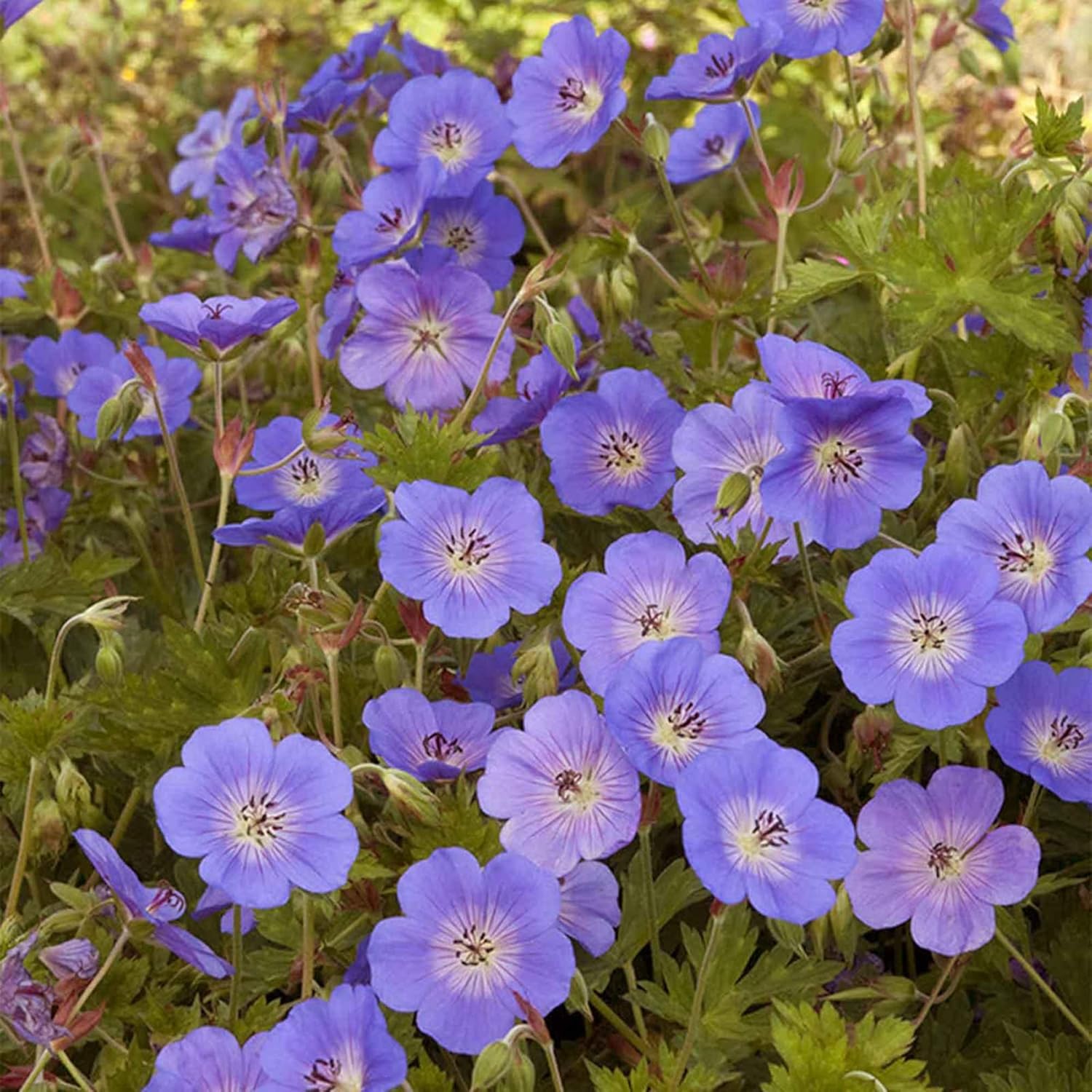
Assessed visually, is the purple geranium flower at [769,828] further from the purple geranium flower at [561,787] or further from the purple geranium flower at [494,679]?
the purple geranium flower at [494,679]

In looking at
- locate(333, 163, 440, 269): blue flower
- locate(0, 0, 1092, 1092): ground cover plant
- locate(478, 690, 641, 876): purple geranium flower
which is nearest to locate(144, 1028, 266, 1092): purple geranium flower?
locate(0, 0, 1092, 1092): ground cover plant

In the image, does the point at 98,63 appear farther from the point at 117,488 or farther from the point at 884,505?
the point at 884,505

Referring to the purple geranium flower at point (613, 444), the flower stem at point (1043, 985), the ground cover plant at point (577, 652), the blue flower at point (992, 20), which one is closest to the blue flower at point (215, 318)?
the ground cover plant at point (577, 652)

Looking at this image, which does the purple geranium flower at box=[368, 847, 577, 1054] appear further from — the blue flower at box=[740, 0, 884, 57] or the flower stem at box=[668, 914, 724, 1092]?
the blue flower at box=[740, 0, 884, 57]

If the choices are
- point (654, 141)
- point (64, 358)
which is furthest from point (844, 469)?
point (64, 358)

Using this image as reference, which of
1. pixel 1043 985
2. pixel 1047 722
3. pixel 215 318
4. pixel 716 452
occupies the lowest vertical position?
pixel 1043 985

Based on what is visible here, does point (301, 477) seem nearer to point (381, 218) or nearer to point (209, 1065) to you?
point (381, 218)

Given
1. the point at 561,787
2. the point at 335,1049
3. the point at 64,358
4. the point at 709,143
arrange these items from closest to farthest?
the point at 335,1049, the point at 561,787, the point at 709,143, the point at 64,358

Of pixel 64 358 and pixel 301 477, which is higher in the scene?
pixel 301 477
